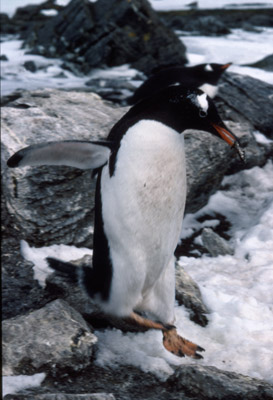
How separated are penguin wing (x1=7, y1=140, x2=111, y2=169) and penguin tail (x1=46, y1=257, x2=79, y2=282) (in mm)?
586

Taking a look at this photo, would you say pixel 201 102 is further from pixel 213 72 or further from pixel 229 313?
pixel 213 72

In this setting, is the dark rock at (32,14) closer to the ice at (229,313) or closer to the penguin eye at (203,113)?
the ice at (229,313)

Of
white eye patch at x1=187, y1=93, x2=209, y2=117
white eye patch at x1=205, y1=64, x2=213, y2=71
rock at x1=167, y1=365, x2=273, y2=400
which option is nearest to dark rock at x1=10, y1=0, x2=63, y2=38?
white eye patch at x1=205, y1=64, x2=213, y2=71

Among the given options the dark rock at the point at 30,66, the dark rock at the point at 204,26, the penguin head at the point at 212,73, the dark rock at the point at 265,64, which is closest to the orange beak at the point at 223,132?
the penguin head at the point at 212,73

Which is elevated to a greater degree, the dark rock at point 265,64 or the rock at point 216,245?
the dark rock at point 265,64

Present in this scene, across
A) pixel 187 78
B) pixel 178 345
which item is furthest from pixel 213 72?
pixel 178 345

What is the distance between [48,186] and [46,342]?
1.40 m

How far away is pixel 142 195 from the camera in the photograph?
222cm

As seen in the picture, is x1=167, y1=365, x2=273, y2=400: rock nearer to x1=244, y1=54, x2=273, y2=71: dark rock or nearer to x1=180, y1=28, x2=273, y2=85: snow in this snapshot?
x1=180, y1=28, x2=273, y2=85: snow

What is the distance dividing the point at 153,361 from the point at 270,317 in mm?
727

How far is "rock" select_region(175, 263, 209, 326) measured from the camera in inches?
105

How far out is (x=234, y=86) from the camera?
582 centimetres

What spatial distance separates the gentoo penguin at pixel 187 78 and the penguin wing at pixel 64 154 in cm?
321

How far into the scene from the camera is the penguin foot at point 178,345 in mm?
2311
